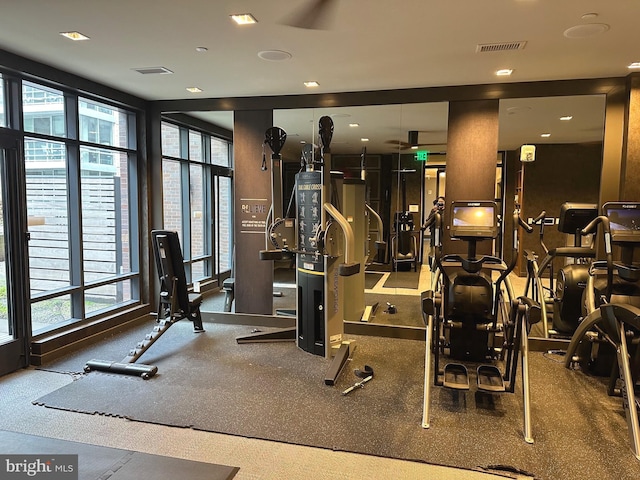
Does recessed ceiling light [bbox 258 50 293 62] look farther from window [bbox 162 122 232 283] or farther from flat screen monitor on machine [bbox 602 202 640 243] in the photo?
flat screen monitor on machine [bbox 602 202 640 243]

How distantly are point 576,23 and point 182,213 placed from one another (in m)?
5.86

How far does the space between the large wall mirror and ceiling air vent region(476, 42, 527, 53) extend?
135 cm

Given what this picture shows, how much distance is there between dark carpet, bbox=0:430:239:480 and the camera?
1.81 metres

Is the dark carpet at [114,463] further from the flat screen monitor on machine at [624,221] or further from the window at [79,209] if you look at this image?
the flat screen monitor on machine at [624,221]

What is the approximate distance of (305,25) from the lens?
3.27 meters

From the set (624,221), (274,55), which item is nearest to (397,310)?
(624,221)

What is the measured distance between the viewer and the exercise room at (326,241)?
9.99 feet

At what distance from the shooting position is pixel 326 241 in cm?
436

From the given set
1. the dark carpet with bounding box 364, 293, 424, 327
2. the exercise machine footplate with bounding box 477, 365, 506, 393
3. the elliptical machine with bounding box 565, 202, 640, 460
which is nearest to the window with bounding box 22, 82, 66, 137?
the dark carpet with bounding box 364, 293, 424, 327

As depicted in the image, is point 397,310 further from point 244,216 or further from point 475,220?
point 244,216

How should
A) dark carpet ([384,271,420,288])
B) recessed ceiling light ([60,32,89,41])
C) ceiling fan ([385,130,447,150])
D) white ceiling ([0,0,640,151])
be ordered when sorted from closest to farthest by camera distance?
1. white ceiling ([0,0,640,151])
2. recessed ceiling light ([60,32,89,41])
3. ceiling fan ([385,130,447,150])
4. dark carpet ([384,271,420,288])

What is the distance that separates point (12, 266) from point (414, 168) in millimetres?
4464

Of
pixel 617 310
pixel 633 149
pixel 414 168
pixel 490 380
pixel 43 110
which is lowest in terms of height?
pixel 490 380

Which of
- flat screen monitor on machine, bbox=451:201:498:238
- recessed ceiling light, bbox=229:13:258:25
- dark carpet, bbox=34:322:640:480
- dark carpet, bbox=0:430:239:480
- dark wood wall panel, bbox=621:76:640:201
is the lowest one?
dark carpet, bbox=34:322:640:480
